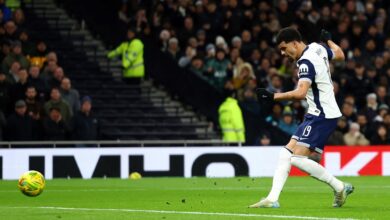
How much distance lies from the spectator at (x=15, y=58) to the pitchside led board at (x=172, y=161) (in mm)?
2224

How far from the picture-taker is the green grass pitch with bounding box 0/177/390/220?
1213 centimetres

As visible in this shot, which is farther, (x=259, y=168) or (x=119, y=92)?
(x=119, y=92)

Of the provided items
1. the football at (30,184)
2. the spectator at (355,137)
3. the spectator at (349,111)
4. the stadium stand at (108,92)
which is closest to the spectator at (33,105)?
the stadium stand at (108,92)

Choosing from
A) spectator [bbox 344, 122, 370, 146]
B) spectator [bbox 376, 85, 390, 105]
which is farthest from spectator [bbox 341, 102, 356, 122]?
spectator [bbox 376, 85, 390, 105]

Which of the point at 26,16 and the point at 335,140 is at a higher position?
the point at 26,16

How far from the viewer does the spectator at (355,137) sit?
26359 mm

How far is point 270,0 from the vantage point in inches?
1238

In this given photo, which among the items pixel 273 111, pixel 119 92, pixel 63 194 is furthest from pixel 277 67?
pixel 63 194

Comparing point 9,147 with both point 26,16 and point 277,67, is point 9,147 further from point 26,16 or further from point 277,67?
point 277,67

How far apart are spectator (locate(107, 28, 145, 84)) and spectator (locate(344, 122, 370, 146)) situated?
17.7ft

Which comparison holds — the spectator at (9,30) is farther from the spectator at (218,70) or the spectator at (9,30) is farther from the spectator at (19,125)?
the spectator at (218,70)

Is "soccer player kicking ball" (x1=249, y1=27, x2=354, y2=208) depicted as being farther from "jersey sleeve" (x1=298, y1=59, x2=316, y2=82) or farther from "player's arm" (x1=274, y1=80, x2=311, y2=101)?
"player's arm" (x1=274, y1=80, x2=311, y2=101)

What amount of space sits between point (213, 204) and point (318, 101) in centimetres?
206

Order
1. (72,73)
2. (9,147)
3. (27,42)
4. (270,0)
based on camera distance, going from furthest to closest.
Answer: (270,0), (72,73), (27,42), (9,147)
